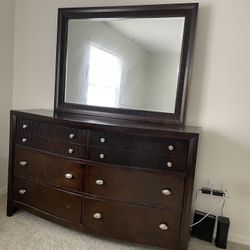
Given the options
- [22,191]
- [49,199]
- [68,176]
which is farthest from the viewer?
[22,191]

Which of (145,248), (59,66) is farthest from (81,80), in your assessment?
(145,248)

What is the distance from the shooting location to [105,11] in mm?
2213

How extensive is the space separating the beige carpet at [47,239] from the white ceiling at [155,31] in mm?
1591

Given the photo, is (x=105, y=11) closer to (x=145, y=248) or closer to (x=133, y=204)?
(x=133, y=204)

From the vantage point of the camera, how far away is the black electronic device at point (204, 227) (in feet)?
6.87

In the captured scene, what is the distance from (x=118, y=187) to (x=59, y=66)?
4.14 feet

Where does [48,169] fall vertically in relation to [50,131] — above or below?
below

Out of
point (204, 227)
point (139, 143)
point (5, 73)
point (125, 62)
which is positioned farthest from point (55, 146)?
point (204, 227)

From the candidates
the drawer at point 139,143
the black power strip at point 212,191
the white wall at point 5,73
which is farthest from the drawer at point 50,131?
the black power strip at point 212,191

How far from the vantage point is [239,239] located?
213 centimetres

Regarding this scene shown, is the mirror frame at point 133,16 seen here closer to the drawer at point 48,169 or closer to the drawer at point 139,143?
the drawer at point 139,143

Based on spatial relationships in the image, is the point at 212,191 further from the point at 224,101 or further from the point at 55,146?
the point at 55,146

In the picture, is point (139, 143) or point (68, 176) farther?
point (68, 176)

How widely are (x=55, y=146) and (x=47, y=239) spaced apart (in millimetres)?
718
